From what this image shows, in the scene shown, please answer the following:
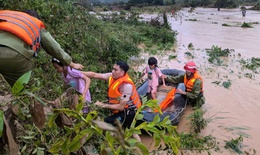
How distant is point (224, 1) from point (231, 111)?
129 ft

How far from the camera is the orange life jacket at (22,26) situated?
93.4 inches

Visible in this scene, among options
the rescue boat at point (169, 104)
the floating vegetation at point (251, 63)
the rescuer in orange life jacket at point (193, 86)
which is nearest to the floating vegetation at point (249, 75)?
the floating vegetation at point (251, 63)

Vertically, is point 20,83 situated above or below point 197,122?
above

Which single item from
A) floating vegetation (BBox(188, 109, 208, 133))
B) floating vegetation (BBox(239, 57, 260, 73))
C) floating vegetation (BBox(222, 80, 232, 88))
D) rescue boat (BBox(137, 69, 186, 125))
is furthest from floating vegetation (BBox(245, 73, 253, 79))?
floating vegetation (BBox(188, 109, 208, 133))

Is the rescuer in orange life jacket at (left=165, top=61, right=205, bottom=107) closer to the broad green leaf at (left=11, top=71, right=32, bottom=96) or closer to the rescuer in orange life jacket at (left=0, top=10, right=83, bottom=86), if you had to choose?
the rescuer in orange life jacket at (left=0, top=10, right=83, bottom=86)

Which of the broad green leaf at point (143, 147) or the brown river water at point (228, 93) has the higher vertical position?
the broad green leaf at point (143, 147)

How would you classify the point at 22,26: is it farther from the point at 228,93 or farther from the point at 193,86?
the point at 228,93

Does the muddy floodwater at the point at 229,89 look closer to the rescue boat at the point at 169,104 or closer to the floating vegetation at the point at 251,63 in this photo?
the floating vegetation at the point at 251,63

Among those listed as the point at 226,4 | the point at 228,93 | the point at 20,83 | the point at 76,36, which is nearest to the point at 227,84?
the point at 228,93

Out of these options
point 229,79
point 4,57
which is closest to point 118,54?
point 229,79

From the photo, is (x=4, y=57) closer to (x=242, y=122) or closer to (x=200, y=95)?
(x=200, y=95)

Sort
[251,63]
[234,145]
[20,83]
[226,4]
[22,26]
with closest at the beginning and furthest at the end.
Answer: [20,83] → [22,26] → [234,145] → [251,63] → [226,4]

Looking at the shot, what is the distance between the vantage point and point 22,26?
2.42 metres

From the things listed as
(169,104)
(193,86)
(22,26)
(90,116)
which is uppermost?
(22,26)
